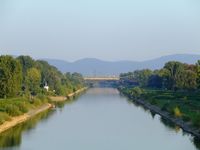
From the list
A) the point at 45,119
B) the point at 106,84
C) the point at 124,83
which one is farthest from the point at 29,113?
the point at 106,84

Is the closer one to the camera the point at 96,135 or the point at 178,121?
the point at 96,135

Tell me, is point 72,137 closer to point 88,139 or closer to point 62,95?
point 88,139

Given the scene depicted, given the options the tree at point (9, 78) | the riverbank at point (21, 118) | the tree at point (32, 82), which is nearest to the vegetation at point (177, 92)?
the riverbank at point (21, 118)

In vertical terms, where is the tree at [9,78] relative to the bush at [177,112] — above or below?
above

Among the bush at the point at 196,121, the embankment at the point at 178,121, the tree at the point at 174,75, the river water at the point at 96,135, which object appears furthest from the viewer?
the tree at the point at 174,75

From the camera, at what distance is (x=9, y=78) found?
5744cm

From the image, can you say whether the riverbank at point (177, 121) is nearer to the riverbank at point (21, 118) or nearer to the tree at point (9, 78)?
the riverbank at point (21, 118)

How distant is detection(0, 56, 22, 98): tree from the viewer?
5722 centimetres

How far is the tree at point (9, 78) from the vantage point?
57.2 m

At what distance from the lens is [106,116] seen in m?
52.3

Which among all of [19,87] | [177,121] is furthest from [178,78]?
[177,121]

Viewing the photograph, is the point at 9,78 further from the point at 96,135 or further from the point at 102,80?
the point at 102,80

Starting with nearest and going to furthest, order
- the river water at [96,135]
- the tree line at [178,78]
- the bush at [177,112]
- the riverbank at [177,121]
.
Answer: the river water at [96,135] → the riverbank at [177,121] → the bush at [177,112] → the tree line at [178,78]

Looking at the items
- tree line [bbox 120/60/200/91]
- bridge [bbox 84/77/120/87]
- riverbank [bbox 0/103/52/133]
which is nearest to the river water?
riverbank [bbox 0/103/52/133]
